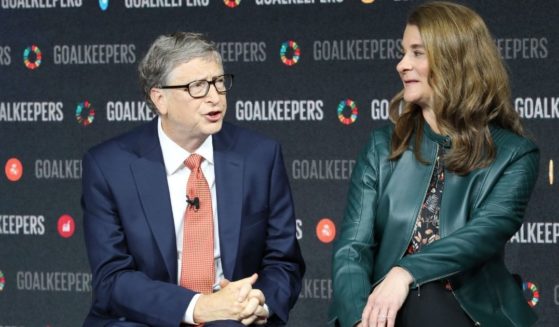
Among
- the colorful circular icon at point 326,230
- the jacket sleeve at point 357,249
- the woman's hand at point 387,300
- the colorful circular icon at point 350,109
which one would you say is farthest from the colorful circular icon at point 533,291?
the woman's hand at point 387,300

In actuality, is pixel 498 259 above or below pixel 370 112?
below

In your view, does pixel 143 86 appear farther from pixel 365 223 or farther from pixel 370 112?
pixel 370 112

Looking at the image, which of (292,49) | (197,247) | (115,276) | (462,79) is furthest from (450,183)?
(292,49)

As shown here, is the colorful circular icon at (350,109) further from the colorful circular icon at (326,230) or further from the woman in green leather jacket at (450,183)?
the woman in green leather jacket at (450,183)

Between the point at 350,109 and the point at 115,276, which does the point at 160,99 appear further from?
the point at 350,109

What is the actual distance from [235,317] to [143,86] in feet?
2.68

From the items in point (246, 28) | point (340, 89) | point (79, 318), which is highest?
point (246, 28)

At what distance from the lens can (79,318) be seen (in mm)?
4715

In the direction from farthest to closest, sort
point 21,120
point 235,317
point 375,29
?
point 21,120, point 375,29, point 235,317

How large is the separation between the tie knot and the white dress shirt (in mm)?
11

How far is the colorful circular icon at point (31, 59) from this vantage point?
4.65 m

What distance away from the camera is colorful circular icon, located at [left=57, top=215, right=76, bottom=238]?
468cm

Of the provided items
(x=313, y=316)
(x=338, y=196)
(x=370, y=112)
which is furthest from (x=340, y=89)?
(x=313, y=316)

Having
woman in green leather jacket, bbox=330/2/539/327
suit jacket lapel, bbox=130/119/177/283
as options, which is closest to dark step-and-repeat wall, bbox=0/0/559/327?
woman in green leather jacket, bbox=330/2/539/327
